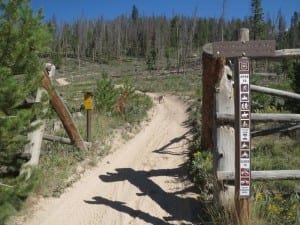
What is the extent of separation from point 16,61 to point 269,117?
330 centimetres

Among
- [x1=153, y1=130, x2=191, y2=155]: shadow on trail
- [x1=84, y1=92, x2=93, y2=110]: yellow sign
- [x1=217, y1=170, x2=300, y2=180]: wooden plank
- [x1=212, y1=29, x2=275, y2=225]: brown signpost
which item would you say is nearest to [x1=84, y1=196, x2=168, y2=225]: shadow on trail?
[x1=217, y1=170, x2=300, y2=180]: wooden plank

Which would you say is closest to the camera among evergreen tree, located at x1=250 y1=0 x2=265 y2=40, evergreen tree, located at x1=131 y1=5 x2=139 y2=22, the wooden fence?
the wooden fence

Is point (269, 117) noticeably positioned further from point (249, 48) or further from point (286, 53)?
point (249, 48)

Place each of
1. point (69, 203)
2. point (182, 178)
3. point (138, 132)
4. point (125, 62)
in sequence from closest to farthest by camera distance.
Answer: point (69, 203), point (182, 178), point (138, 132), point (125, 62)

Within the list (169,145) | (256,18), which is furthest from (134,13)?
(169,145)

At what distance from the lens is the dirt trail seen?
6621 millimetres

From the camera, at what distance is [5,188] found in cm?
543

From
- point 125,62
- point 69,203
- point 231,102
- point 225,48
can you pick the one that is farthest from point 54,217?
point 125,62

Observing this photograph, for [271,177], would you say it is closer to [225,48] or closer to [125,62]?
[225,48]

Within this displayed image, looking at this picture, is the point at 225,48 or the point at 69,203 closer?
the point at 225,48

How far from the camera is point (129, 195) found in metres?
7.56

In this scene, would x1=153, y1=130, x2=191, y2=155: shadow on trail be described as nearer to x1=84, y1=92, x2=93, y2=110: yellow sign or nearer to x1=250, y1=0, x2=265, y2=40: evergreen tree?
x1=84, y1=92, x2=93, y2=110: yellow sign

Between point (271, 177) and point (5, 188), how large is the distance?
3356 mm

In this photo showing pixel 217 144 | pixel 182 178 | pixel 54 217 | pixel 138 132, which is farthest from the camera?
pixel 138 132
